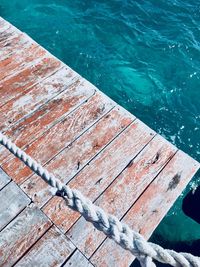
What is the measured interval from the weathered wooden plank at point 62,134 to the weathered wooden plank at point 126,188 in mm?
811

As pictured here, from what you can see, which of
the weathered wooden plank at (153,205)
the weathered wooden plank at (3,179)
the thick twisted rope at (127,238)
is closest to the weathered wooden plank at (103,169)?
the weathered wooden plank at (153,205)

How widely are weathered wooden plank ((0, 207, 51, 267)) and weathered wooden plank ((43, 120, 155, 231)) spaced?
0.45 ft

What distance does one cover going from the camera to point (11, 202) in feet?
10.0

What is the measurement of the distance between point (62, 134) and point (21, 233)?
4.53 ft

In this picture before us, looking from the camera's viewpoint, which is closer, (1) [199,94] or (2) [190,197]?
(2) [190,197]

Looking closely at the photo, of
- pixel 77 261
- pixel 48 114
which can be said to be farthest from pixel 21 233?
pixel 48 114

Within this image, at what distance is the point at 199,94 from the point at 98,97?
10.8 feet

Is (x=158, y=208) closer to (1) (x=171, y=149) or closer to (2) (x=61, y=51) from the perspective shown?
(1) (x=171, y=149)

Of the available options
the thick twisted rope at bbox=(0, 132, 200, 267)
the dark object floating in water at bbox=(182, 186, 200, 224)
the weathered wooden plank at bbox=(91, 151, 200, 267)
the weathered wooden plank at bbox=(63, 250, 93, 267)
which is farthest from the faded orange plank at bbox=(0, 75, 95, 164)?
the dark object floating in water at bbox=(182, 186, 200, 224)

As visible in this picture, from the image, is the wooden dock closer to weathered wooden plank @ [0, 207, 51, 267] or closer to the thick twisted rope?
weathered wooden plank @ [0, 207, 51, 267]

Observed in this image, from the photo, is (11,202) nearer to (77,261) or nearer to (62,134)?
(77,261)

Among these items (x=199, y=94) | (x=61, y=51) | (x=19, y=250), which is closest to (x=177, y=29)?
(x=199, y=94)

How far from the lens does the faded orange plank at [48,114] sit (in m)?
3.74

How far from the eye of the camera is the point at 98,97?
14.2 ft
